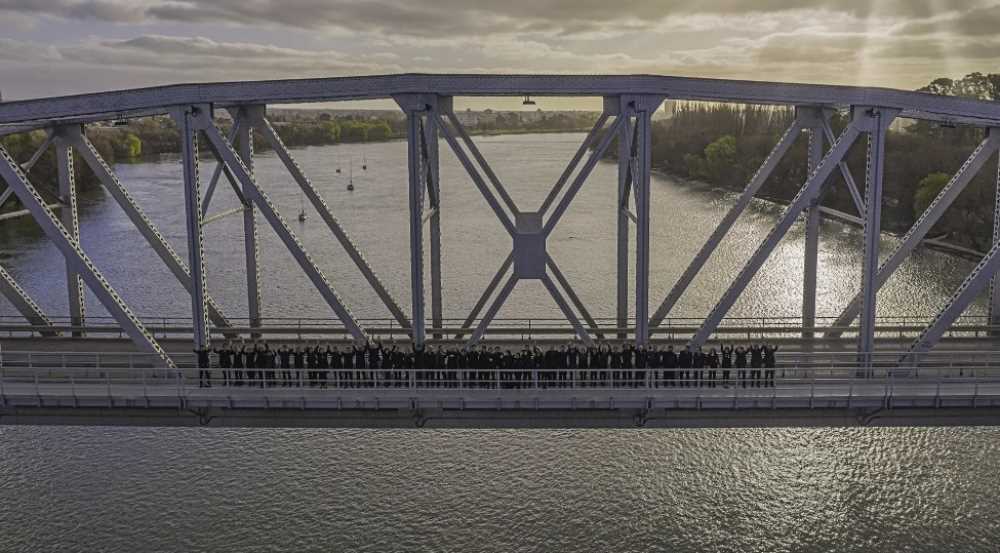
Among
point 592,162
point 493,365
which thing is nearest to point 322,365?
point 493,365

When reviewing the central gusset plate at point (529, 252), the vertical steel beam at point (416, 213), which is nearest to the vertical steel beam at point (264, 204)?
the vertical steel beam at point (416, 213)

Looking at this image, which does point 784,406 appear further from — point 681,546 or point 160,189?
point 160,189

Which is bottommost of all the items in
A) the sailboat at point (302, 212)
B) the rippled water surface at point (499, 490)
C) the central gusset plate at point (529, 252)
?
the rippled water surface at point (499, 490)

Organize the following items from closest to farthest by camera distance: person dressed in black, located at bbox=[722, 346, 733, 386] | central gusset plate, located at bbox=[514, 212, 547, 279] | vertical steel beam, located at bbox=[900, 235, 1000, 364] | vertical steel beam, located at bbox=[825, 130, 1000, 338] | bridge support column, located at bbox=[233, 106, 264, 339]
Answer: person dressed in black, located at bbox=[722, 346, 733, 386] < vertical steel beam, located at bbox=[900, 235, 1000, 364] < central gusset plate, located at bbox=[514, 212, 547, 279] < vertical steel beam, located at bbox=[825, 130, 1000, 338] < bridge support column, located at bbox=[233, 106, 264, 339]

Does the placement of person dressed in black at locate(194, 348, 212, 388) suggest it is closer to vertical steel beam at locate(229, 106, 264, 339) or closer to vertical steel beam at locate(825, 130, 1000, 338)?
vertical steel beam at locate(229, 106, 264, 339)

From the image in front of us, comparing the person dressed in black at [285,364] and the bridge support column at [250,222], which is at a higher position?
the bridge support column at [250,222]

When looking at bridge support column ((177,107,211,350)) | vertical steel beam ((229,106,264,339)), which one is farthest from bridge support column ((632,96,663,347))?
bridge support column ((177,107,211,350))

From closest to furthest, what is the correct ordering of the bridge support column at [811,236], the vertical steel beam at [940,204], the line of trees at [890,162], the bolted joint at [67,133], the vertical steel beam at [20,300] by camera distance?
the vertical steel beam at [940,204]
the bolted joint at [67,133]
the vertical steel beam at [20,300]
the bridge support column at [811,236]
the line of trees at [890,162]

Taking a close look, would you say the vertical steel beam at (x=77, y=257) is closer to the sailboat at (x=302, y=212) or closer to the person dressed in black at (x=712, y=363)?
the person dressed in black at (x=712, y=363)
